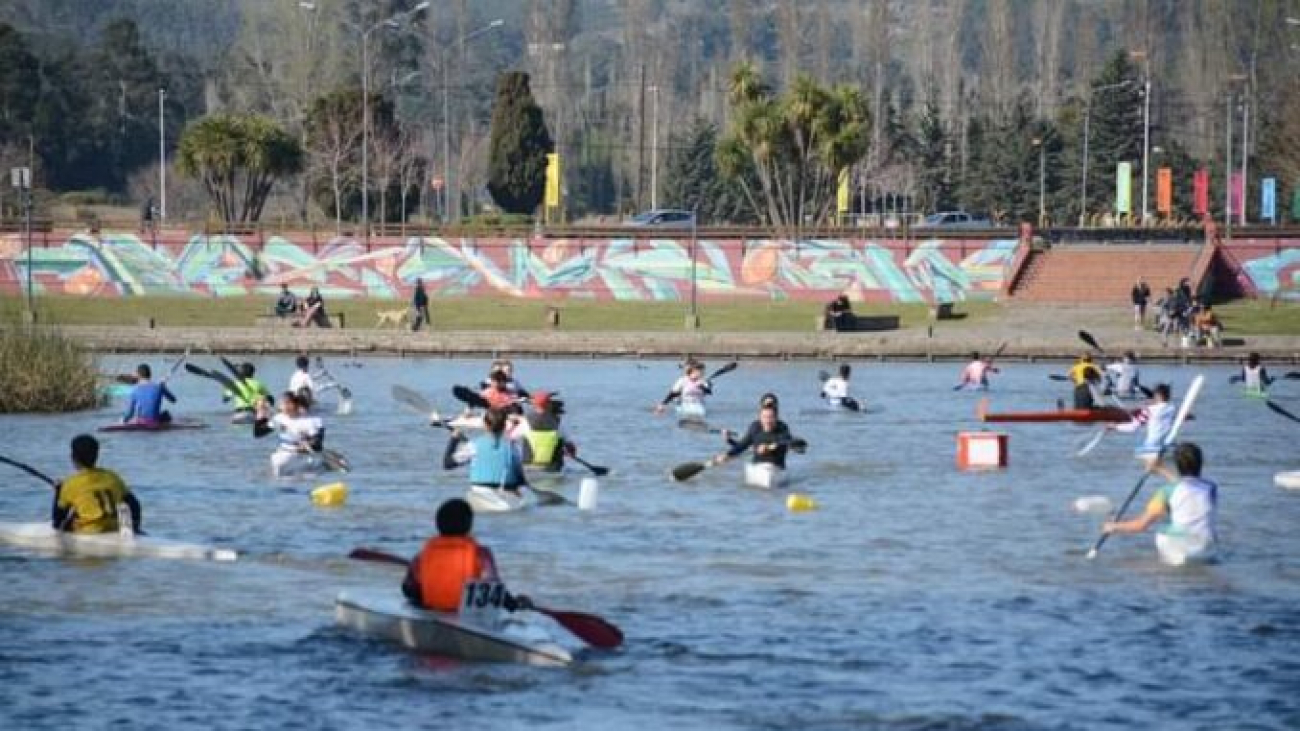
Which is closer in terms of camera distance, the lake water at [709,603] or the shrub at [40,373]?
the lake water at [709,603]

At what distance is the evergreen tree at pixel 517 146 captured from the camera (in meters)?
111

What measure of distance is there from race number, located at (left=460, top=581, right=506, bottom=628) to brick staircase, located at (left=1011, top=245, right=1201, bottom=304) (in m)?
63.9

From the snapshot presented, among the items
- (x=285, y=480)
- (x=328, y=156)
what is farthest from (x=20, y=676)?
(x=328, y=156)

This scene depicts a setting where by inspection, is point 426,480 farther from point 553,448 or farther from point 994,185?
point 994,185

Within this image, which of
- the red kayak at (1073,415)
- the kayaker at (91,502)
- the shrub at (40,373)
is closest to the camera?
the kayaker at (91,502)

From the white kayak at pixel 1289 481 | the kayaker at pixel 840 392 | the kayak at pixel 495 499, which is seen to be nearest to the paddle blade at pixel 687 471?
the kayak at pixel 495 499

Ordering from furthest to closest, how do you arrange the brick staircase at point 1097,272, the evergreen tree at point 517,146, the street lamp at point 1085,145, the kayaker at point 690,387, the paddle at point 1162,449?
the street lamp at point 1085,145 → the evergreen tree at point 517,146 → the brick staircase at point 1097,272 → the kayaker at point 690,387 → the paddle at point 1162,449

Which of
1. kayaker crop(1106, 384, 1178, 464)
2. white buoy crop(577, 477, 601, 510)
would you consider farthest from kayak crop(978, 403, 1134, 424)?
white buoy crop(577, 477, 601, 510)

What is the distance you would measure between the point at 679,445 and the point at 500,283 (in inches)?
1767

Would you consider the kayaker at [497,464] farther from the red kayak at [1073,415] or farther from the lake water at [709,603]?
the red kayak at [1073,415]

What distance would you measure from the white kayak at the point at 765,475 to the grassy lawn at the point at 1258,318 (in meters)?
42.6

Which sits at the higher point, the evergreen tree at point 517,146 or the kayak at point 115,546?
the evergreen tree at point 517,146

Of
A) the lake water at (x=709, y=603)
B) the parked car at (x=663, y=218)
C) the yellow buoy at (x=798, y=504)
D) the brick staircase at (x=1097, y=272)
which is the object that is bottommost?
the lake water at (x=709, y=603)

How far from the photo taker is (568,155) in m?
167
